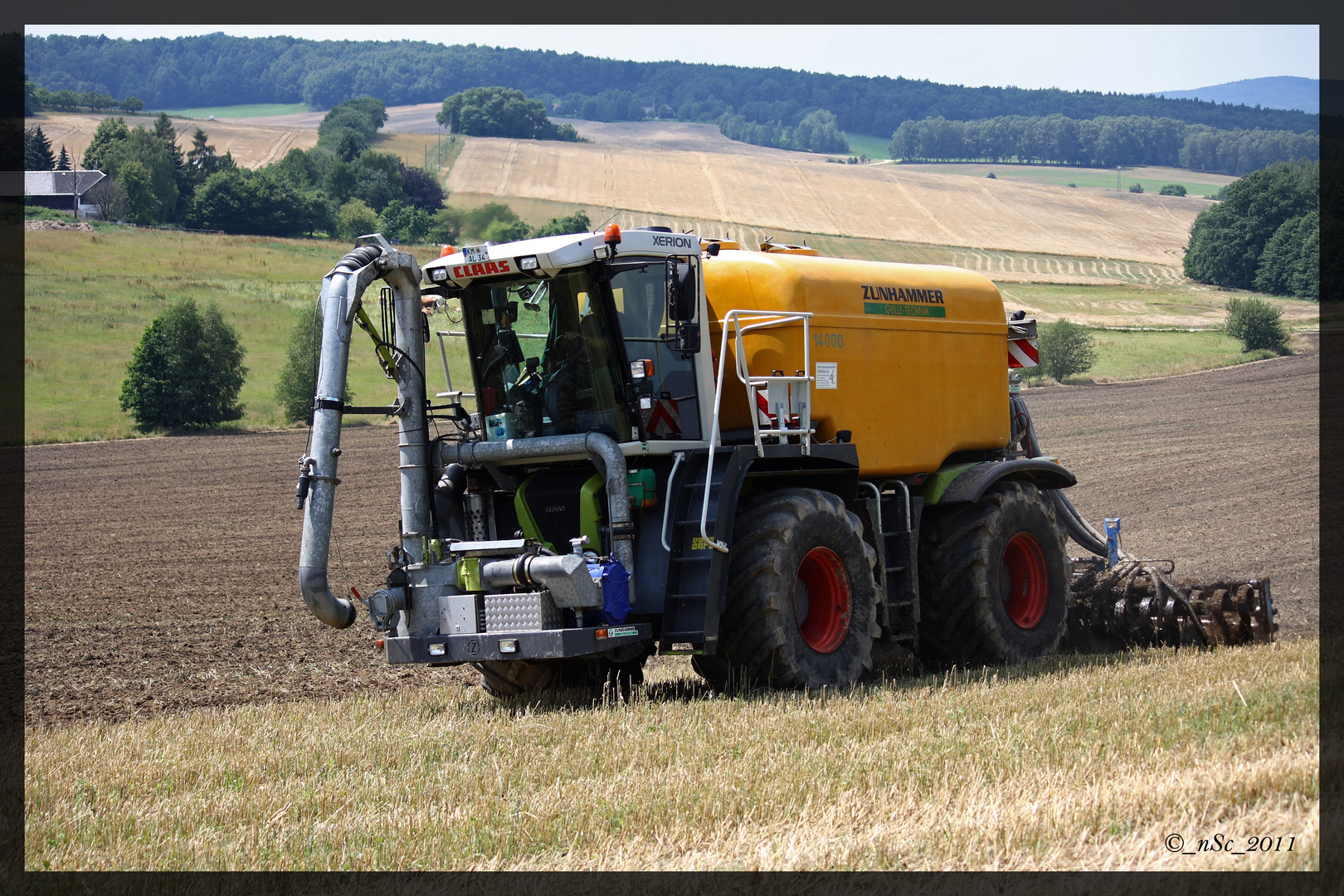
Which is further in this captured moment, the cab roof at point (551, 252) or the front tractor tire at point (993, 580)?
the front tractor tire at point (993, 580)

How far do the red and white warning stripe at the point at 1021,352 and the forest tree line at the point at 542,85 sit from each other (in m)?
120

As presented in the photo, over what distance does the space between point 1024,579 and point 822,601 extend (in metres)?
2.64

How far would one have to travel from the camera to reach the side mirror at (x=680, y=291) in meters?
8.83

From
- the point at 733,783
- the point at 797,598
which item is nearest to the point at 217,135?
the point at 797,598

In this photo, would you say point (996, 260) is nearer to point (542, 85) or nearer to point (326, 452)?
point (326, 452)

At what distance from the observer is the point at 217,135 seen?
298ft

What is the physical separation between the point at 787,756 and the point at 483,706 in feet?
10.9

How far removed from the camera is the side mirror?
29.0 feet

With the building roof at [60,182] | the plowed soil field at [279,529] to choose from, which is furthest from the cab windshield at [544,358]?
the building roof at [60,182]

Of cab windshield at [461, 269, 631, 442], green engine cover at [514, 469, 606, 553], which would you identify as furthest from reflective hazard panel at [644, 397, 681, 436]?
green engine cover at [514, 469, 606, 553]

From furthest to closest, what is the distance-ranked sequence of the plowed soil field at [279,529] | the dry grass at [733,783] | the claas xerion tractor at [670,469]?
the plowed soil field at [279,529], the claas xerion tractor at [670,469], the dry grass at [733,783]

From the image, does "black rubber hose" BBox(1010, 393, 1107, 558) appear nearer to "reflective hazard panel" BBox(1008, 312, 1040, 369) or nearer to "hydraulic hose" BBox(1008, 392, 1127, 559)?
"hydraulic hose" BBox(1008, 392, 1127, 559)

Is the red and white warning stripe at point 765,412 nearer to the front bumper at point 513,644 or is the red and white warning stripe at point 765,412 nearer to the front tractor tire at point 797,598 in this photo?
the front tractor tire at point 797,598

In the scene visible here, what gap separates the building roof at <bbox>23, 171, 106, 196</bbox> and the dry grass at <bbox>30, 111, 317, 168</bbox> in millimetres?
9208
